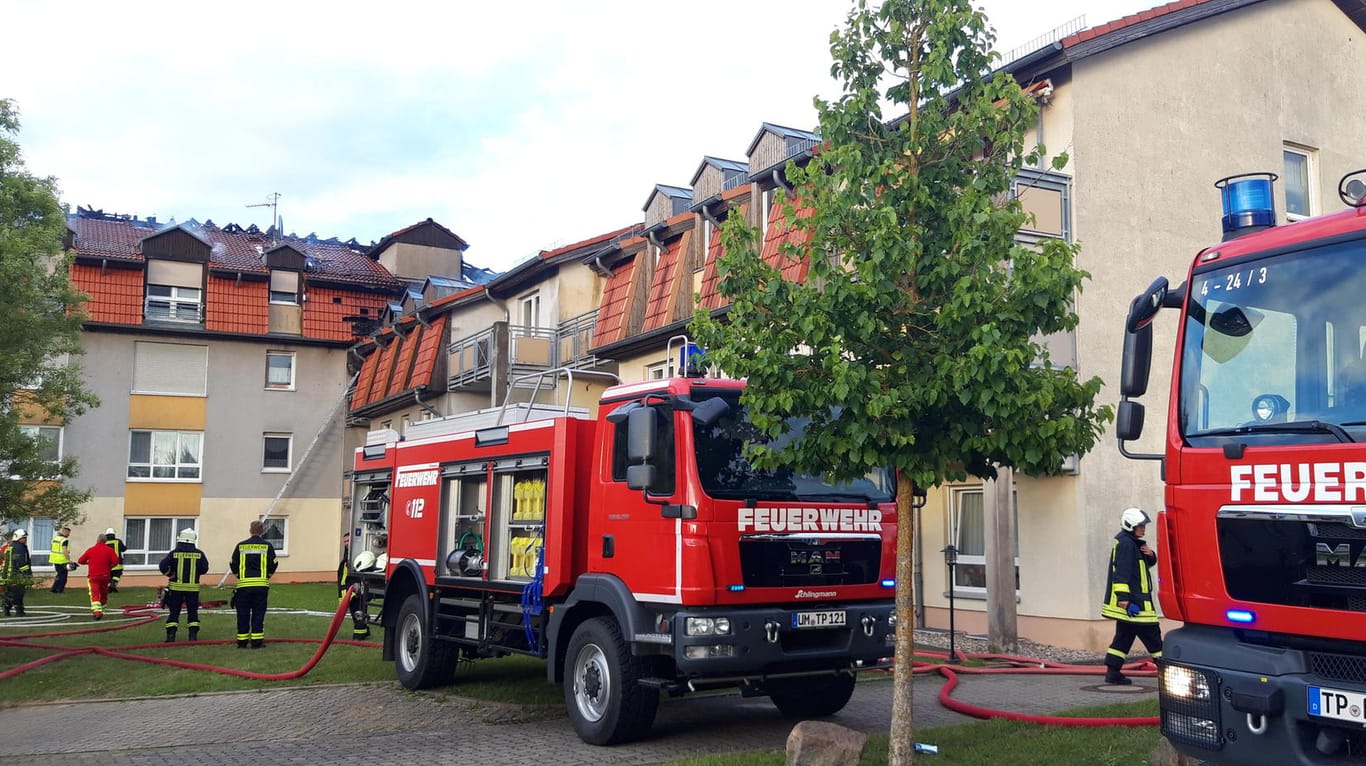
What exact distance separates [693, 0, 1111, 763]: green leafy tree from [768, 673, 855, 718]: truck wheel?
2648 mm

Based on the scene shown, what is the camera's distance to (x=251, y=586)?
48.9ft

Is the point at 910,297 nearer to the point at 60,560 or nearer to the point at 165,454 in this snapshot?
the point at 60,560

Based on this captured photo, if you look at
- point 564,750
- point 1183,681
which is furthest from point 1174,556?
point 564,750

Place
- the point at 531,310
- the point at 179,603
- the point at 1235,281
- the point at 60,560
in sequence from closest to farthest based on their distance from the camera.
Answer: the point at 1235,281, the point at 179,603, the point at 60,560, the point at 531,310

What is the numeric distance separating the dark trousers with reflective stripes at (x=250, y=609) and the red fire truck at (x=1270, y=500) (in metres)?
12.4

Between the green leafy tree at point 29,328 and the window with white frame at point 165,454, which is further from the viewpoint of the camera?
the window with white frame at point 165,454

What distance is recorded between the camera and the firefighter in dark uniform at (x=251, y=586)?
14.9 m

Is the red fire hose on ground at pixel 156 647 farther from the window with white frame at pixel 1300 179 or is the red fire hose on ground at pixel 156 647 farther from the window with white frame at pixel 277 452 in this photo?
the window with white frame at pixel 277 452

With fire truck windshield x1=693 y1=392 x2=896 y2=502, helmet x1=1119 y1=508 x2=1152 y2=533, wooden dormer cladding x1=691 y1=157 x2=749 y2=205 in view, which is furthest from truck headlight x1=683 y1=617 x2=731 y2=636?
wooden dormer cladding x1=691 y1=157 x2=749 y2=205

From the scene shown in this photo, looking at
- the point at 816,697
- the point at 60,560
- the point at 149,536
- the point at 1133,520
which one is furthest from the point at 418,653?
the point at 149,536

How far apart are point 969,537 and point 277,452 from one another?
26.6 metres

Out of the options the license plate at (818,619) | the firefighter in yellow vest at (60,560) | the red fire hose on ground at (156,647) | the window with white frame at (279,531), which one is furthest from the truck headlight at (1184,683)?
the window with white frame at (279,531)

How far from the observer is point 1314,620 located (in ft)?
15.7

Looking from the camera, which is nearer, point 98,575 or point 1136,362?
point 1136,362
